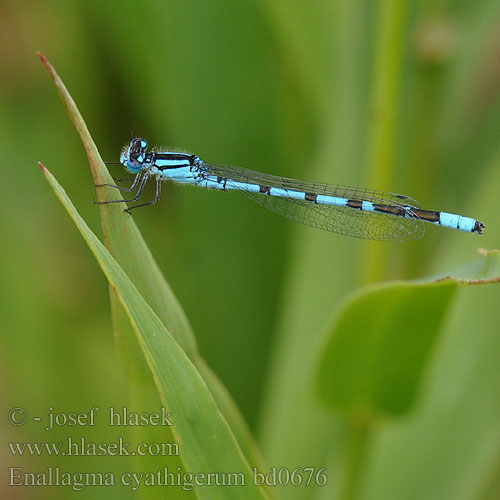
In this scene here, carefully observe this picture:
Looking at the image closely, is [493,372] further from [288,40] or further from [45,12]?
[45,12]

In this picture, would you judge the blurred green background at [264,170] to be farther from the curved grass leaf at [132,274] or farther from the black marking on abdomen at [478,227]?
the curved grass leaf at [132,274]

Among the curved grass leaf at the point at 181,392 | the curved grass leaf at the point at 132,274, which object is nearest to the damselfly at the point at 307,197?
the curved grass leaf at the point at 132,274

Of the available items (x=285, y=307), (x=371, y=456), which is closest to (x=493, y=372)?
(x=371, y=456)

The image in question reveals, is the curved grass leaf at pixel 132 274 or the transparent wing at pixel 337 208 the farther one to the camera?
the transparent wing at pixel 337 208

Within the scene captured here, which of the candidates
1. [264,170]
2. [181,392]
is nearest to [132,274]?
[181,392]
